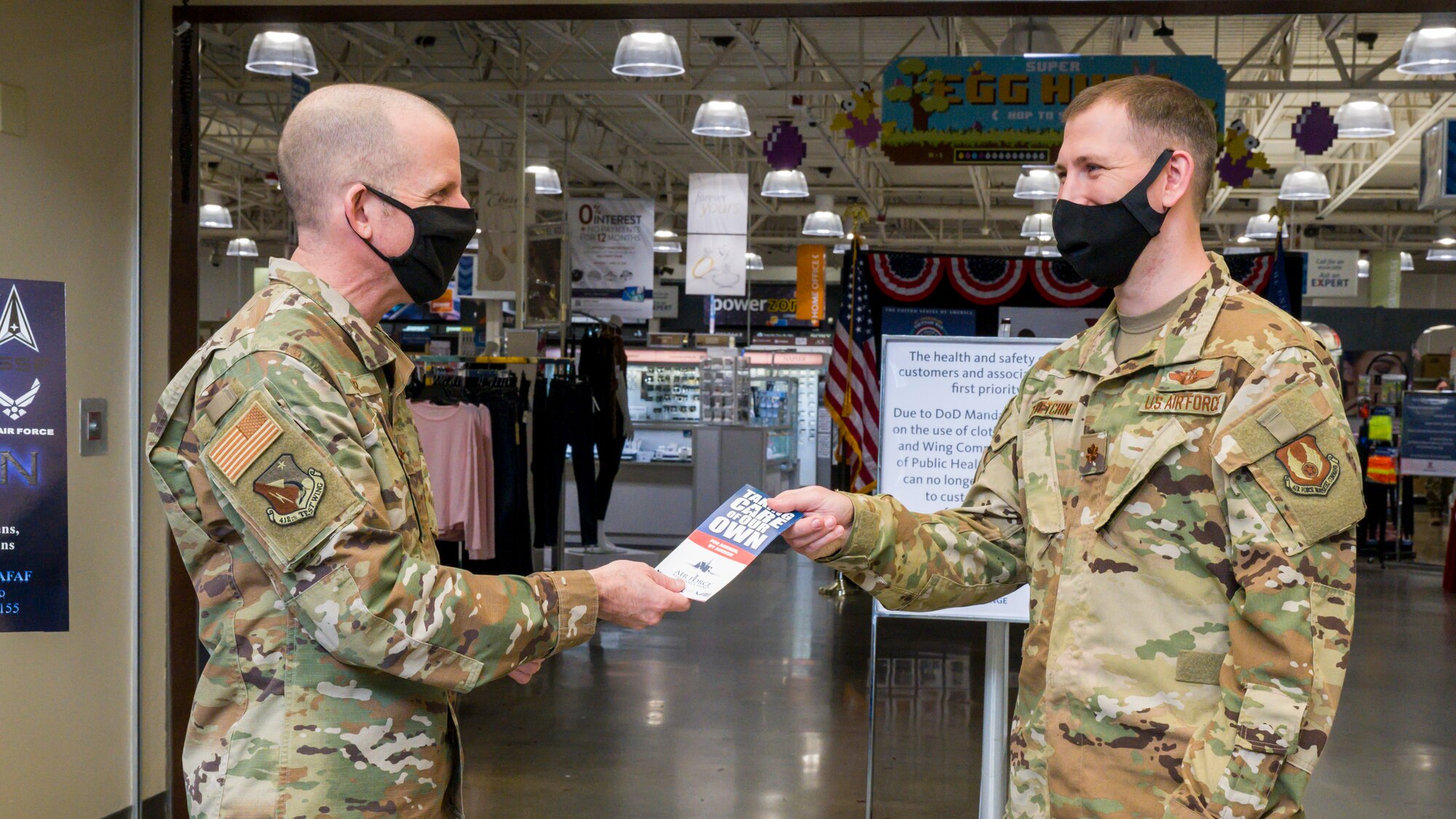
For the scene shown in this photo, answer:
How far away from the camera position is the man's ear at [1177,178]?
1.91 meters

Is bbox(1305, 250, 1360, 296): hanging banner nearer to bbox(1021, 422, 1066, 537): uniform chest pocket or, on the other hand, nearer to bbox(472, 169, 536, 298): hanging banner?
bbox(472, 169, 536, 298): hanging banner

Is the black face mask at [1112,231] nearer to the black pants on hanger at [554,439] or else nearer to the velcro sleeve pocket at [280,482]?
the velcro sleeve pocket at [280,482]

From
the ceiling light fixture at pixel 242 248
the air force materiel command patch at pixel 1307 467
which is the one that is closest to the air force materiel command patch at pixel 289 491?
the air force materiel command patch at pixel 1307 467

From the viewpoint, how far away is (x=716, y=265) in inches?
528

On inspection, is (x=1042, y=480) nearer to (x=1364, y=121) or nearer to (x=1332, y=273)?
(x=1364, y=121)

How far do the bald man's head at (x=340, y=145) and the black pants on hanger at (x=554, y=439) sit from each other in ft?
21.9

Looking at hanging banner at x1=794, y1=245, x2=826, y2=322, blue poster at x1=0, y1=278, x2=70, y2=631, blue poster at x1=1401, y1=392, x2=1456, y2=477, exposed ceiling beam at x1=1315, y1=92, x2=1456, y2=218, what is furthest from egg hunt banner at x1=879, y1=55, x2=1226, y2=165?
hanging banner at x1=794, y1=245, x2=826, y2=322

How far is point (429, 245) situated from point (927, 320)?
7195 mm

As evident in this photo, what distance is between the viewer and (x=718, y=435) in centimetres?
1238

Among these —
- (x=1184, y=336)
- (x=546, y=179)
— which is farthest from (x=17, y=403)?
(x=546, y=179)

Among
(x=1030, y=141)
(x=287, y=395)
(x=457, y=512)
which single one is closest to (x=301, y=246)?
(x=287, y=395)

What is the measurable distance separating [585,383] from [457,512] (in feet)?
7.64

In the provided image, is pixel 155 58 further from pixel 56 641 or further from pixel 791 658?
pixel 791 658

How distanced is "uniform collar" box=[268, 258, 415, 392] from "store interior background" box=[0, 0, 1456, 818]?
2.26 metres
